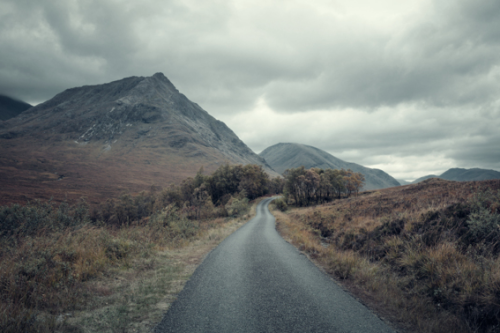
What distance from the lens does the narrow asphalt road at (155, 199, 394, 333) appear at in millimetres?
4402

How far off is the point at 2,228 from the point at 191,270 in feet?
32.7

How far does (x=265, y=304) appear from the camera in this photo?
17.7 ft

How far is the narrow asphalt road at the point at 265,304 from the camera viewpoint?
14.4 ft

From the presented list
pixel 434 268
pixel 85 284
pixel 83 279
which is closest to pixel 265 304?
pixel 85 284

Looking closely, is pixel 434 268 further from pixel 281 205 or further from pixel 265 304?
pixel 281 205

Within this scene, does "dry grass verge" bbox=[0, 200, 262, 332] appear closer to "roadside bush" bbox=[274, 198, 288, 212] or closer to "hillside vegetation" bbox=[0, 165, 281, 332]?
"hillside vegetation" bbox=[0, 165, 281, 332]

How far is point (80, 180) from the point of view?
112m

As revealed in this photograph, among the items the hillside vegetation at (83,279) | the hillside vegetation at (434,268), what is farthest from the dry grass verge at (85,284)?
the hillside vegetation at (434,268)

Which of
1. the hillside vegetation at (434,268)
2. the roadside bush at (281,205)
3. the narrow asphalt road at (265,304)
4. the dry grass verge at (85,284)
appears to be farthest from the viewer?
the roadside bush at (281,205)

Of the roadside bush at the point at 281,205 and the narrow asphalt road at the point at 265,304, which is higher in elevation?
the narrow asphalt road at the point at 265,304

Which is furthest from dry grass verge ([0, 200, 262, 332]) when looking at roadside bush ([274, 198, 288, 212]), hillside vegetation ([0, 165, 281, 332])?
roadside bush ([274, 198, 288, 212])

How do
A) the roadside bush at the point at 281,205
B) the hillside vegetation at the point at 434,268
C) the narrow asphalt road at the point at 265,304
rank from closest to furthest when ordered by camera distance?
1. the narrow asphalt road at the point at 265,304
2. the hillside vegetation at the point at 434,268
3. the roadside bush at the point at 281,205

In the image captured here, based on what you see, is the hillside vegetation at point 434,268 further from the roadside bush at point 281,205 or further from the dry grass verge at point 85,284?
the roadside bush at point 281,205

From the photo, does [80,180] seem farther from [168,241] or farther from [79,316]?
[79,316]
